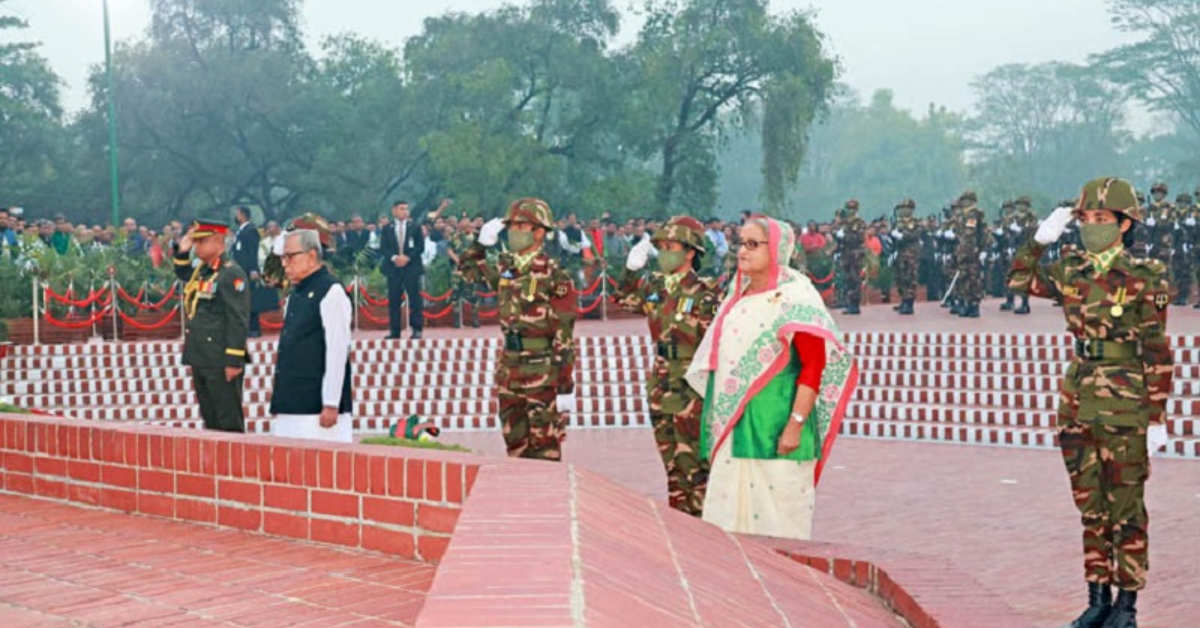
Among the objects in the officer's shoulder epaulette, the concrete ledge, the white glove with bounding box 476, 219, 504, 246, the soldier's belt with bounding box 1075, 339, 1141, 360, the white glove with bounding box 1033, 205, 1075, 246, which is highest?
the white glove with bounding box 476, 219, 504, 246

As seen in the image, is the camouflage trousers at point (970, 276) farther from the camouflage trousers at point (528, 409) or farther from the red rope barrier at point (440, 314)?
the camouflage trousers at point (528, 409)

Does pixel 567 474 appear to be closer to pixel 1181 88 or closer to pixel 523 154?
pixel 523 154

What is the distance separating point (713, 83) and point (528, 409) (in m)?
29.7

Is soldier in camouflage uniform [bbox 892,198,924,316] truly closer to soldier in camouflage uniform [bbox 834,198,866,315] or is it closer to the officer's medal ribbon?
soldier in camouflage uniform [bbox 834,198,866,315]

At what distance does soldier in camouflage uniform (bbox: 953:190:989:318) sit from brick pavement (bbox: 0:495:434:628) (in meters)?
18.6

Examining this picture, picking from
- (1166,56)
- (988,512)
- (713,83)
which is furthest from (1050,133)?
(988,512)

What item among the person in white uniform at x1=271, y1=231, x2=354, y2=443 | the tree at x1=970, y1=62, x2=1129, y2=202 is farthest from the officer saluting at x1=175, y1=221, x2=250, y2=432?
the tree at x1=970, y1=62, x2=1129, y2=202

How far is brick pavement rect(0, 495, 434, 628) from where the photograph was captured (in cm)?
397

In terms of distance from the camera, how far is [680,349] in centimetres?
805

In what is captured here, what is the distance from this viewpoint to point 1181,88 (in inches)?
2667

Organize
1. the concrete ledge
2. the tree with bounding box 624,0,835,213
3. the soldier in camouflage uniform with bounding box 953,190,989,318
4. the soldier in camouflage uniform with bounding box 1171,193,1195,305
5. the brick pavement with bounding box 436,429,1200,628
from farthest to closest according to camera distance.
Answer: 1. the tree with bounding box 624,0,835,213
2. the soldier in camouflage uniform with bounding box 1171,193,1195,305
3. the soldier in camouflage uniform with bounding box 953,190,989,318
4. the brick pavement with bounding box 436,429,1200,628
5. the concrete ledge

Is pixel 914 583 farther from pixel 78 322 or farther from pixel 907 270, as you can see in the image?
pixel 907 270

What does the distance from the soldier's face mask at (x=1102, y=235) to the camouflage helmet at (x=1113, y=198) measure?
6 cm

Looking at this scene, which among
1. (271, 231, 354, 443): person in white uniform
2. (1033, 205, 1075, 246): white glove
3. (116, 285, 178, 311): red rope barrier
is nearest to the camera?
(1033, 205, 1075, 246): white glove
